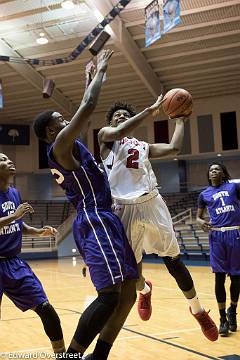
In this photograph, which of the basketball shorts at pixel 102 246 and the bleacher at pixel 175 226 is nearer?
the basketball shorts at pixel 102 246

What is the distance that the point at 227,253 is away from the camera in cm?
503

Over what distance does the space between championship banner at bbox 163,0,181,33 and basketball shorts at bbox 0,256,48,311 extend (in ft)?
22.9

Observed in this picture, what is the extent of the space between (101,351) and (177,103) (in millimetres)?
1993

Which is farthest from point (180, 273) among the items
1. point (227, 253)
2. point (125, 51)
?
point (125, 51)

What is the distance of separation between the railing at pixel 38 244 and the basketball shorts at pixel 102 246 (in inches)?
787

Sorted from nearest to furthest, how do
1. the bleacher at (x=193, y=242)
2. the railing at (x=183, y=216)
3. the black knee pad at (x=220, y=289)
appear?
1. the black knee pad at (x=220, y=289)
2. the bleacher at (x=193, y=242)
3. the railing at (x=183, y=216)

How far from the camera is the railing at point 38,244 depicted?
2264cm

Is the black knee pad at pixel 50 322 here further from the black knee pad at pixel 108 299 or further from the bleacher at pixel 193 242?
the bleacher at pixel 193 242

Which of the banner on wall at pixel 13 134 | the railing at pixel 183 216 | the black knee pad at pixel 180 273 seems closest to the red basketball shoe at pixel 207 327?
the black knee pad at pixel 180 273

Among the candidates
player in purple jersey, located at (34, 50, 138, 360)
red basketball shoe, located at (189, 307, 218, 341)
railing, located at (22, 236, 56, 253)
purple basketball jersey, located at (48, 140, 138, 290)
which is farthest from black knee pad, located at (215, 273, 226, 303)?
railing, located at (22, 236, 56, 253)

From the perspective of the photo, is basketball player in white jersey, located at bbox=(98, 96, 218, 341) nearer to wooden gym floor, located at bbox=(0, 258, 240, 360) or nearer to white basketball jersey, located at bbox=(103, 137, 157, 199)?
white basketball jersey, located at bbox=(103, 137, 157, 199)

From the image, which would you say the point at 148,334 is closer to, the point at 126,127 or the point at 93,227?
the point at 93,227

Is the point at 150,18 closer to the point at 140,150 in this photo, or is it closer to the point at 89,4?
the point at 89,4

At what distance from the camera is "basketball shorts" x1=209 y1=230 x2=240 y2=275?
4984 millimetres
